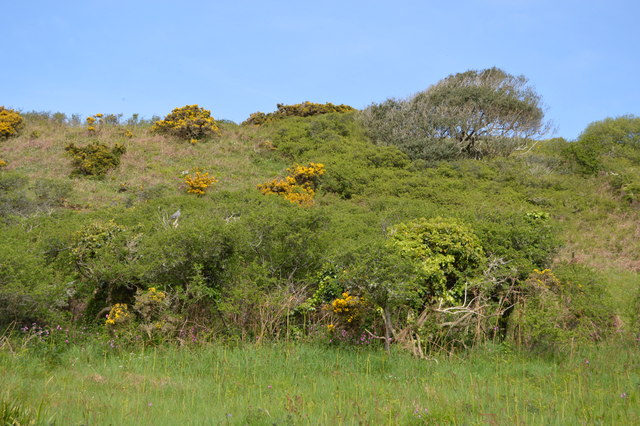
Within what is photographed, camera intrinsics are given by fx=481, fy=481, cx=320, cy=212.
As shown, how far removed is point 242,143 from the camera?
2961 centimetres

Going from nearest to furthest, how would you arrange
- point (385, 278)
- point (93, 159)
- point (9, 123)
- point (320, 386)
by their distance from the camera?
point (320, 386), point (385, 278), point (93, 159), point (9, 123)

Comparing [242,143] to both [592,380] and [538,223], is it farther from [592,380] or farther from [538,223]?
[592,380]

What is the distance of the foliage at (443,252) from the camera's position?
7.09 meters

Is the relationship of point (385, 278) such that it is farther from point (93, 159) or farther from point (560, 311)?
point (93, 159)

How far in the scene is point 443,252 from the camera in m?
7.55

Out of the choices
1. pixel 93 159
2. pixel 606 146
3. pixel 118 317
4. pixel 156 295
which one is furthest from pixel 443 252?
pixel 606 146

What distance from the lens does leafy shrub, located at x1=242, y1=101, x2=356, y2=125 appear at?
36.1 meters

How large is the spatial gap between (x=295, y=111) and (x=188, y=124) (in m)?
9.73

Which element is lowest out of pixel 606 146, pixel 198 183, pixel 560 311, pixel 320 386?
pixel 320 386

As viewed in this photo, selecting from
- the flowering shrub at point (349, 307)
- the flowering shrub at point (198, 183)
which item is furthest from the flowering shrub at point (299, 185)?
the flowering shrub at point (349, 307)

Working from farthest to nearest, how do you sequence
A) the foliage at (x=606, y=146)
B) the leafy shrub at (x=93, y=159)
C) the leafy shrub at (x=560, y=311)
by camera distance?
the foliage at (x=606, y=146) < the leafy shrub at (x=93, y=159) < the leafy shrub at (x=560, y=311)

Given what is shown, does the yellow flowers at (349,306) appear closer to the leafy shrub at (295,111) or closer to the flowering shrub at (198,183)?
the flowering shrub at (198,183)

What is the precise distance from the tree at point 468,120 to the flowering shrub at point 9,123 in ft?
69.8

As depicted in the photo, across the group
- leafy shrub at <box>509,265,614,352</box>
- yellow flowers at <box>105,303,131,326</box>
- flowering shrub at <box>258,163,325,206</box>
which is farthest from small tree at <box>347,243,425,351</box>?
flowering shrub at <box>258,163,325,206</box>
